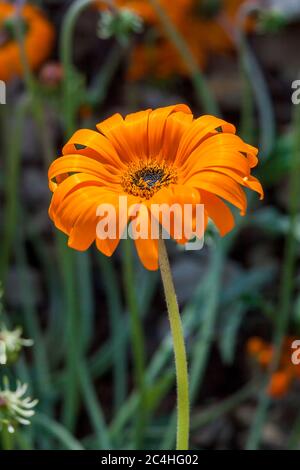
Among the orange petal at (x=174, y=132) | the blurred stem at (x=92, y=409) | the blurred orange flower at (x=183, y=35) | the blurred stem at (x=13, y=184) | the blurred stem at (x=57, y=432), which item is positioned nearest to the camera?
the orange petal at (x=174, y=132)

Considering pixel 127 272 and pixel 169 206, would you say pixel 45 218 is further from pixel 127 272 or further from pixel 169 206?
pixel 169 206

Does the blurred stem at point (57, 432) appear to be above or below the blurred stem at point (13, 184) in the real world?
below

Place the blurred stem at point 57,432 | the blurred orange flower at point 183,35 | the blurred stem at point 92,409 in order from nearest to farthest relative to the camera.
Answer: the blurred stem at point 57,432 < the blurred stem at point 92,409 < the blurred orange flower at point 183,35

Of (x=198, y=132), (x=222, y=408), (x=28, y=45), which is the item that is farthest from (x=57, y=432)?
(x=28, y=45)

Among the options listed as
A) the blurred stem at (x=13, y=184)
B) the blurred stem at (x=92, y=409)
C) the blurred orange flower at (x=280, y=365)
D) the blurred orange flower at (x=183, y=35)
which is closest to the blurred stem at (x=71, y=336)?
the blurred stem at (x=92, y=409)

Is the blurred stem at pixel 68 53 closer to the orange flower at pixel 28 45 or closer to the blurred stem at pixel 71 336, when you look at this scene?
the blurred stem at pixel 71 336

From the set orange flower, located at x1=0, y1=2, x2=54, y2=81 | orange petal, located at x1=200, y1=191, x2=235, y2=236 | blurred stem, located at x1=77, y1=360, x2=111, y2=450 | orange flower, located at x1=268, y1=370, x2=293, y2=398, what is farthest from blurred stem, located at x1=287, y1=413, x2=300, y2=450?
orange flower, located at x1=0, y1=2, x2=54, y2=81

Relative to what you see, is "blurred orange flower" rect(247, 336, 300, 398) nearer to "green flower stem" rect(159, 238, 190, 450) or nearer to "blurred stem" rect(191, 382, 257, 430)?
"blurred stem" rect(191, 382, 257, 430)
